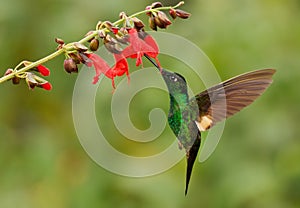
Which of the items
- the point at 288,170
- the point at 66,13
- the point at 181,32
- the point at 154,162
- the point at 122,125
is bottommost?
the point at 288,170

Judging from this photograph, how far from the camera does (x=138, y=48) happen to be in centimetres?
169

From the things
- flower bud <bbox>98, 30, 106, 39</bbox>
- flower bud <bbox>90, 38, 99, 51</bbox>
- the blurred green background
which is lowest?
the blurred green background

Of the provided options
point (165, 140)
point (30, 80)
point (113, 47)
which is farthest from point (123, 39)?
point (165, 140)

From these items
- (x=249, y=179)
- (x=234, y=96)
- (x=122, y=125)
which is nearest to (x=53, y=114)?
(x=122, y=125)

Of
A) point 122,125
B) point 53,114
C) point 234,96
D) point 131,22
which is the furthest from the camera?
point 53,114

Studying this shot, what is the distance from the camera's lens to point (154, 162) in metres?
2.85

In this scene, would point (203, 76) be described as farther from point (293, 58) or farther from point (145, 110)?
point (293, 58)

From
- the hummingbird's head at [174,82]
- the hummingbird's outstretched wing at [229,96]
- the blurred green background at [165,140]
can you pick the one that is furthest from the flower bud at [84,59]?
the blurred green background at [165,140]

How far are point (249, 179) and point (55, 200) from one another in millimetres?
811

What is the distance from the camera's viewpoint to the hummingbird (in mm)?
1792

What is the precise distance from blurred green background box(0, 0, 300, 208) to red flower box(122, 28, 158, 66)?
1.07 meters

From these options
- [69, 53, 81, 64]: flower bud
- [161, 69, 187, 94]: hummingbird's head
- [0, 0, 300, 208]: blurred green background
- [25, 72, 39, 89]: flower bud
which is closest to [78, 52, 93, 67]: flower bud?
[69, 53, 81, 64]: flower bud

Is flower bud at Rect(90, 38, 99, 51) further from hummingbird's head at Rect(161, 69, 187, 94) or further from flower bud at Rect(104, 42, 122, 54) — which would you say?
hummingbird's head at Rect(161, 69, 187, 94)

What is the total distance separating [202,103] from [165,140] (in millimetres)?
931
